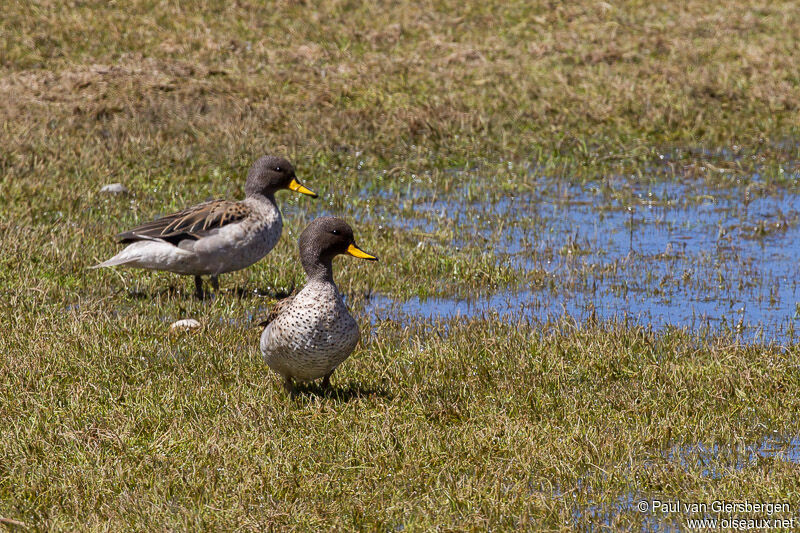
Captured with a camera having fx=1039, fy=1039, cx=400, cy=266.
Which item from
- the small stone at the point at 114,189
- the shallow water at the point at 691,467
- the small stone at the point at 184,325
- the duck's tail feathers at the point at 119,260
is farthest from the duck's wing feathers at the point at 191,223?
the shallow water at the point at 691,467

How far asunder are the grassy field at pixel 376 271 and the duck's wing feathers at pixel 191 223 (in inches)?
25.2

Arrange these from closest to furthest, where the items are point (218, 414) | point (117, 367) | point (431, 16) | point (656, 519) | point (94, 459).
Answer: point (656, 519) → point (94, 459) → point (218, 414) → point (117, 367) → point (431, 16)

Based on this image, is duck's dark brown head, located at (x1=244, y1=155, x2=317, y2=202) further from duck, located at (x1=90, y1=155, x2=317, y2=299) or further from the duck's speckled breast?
the duck's speckled breast

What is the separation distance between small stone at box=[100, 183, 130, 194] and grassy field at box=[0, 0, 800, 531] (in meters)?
0.16

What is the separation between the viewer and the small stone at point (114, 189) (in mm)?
13008

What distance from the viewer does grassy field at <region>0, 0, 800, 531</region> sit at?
6.02m

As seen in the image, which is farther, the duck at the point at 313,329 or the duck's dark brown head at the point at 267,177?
the duck's dark brown head at the point at 267,177

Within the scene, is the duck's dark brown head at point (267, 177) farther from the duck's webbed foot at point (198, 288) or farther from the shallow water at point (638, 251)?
the shallow water at point (638, 251)

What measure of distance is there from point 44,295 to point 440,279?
12.6 feet

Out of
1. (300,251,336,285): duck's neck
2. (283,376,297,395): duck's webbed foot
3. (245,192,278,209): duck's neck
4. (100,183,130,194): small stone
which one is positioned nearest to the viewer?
(300,251,336,285): duck's neck

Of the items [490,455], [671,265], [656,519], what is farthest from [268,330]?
[671,265]

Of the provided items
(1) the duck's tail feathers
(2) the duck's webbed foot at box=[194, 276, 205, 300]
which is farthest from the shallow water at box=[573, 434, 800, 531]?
(1) the duck's tail feathers

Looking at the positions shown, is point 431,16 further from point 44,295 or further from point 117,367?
point 117,367

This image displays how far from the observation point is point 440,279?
10.7 metres
